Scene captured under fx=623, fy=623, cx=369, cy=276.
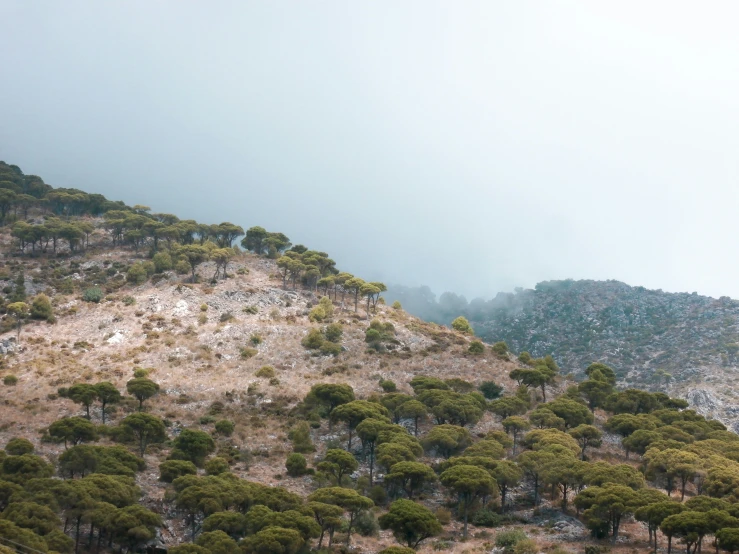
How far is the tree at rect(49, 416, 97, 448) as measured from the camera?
157 feet

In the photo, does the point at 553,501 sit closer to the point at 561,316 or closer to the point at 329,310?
the point at 329,310

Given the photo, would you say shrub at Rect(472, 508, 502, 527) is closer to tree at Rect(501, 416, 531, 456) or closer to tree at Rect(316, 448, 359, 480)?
tree at Rect(316, 448, 359, 480)

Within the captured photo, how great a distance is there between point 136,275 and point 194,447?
49.1 m

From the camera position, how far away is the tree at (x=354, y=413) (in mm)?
56875

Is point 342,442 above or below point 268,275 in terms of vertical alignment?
below

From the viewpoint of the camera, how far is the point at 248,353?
7719 centimetres

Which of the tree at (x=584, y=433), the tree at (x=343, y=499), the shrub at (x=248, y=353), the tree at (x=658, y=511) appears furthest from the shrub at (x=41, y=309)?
Answer: the tree at (x=658, y=511)

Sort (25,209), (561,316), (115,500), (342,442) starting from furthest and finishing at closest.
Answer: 1. (561,316)
2. (25,209)
3. (342,442)
4. (115,500)

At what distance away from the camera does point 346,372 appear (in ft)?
247

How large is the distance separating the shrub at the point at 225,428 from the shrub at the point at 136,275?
4200 cm

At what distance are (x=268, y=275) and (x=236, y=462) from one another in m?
53.0

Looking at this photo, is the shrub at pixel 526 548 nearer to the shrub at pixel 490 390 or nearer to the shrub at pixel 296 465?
the shrub at pixel 296 465

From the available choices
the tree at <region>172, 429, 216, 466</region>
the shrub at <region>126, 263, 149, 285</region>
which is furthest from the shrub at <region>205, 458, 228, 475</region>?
the shrub at <region>126, 263, 149, 285</region>

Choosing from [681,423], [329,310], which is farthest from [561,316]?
[681,423]
